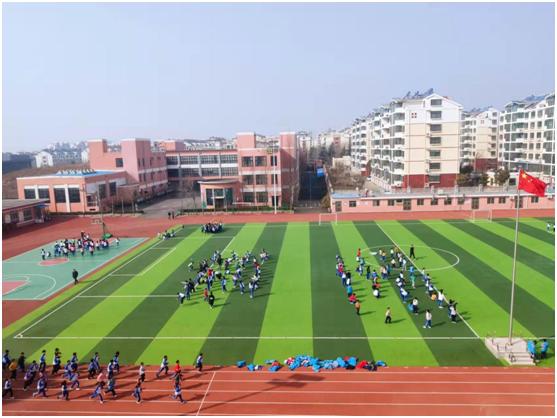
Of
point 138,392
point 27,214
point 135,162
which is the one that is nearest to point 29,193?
point 27,214

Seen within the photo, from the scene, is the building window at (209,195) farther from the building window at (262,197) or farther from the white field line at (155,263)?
the white field line at (155,263)

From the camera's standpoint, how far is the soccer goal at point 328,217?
52.1m

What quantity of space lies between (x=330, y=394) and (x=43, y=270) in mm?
28607

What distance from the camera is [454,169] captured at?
6375 cm

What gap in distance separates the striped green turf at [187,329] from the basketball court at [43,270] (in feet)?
35.2

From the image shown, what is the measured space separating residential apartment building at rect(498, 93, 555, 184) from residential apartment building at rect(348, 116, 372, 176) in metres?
26.1

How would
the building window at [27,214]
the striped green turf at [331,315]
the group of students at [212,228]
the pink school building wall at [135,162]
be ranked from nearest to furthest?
1. the striped green turf at [331,315]
2. the group of students at [212,228]
3. the building window at [27,214]
4. the pink school building wall at [135,162]

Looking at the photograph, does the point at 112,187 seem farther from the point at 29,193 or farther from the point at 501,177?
the point at 501,177

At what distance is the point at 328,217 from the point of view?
54.8m

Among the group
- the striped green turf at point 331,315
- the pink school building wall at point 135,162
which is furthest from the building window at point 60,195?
the striped green turf at point 331,315

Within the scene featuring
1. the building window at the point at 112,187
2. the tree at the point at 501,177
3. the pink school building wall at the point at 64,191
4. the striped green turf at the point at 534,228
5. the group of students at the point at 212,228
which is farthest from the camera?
the building window at the point at 112,187

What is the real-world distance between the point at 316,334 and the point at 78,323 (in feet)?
44.0

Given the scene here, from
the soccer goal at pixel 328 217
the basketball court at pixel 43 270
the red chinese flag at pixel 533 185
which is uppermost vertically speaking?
the red chinese flag at pixel 533 185

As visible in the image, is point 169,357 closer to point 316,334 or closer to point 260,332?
point 260,332
